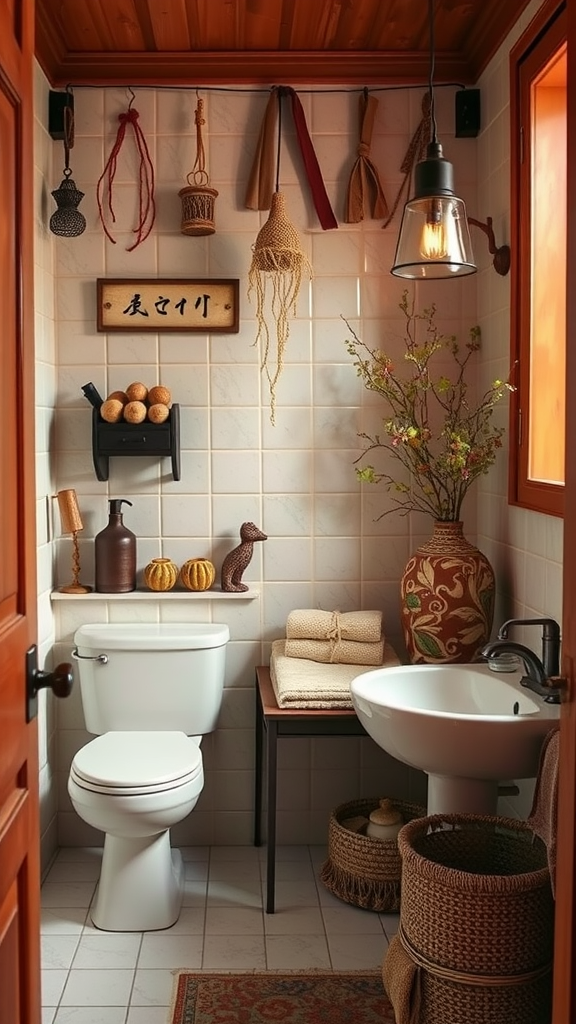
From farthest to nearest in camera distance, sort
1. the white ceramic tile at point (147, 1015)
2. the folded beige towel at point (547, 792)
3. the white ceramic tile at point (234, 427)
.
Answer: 1. the white ceramic tile at point (234, 427)
2. the white ceramic tile at point (147, 1015)
3. the folded beige towel at point (547, 792)

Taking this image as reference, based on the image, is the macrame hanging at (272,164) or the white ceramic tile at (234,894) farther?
the macrame hanging at (272,164)

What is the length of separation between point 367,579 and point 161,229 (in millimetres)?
1284

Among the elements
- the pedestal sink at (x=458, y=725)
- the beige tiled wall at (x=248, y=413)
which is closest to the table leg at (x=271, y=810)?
the pedestal sink at (x=458, y=725)

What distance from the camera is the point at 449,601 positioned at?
281cm

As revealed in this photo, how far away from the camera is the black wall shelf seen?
3.10 meters

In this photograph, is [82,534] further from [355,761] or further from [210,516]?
[355,761]

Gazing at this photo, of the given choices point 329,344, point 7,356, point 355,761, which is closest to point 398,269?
point 329,344

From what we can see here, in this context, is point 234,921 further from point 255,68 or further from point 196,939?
point 255,68

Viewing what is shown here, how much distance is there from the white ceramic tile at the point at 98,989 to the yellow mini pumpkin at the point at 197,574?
113cm

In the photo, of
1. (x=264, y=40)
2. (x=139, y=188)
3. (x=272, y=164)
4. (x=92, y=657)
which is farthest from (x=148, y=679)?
(x=264, y=40)

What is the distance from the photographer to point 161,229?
318 cm

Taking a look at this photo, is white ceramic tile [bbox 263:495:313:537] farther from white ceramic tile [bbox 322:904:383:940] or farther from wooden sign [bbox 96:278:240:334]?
white ceramic tile [bbox 322:904:383:940]

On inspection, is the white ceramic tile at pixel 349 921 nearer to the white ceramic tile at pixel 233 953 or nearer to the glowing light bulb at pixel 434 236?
the white ceramic tile at pixel 233 953

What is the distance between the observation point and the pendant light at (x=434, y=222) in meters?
2.11
